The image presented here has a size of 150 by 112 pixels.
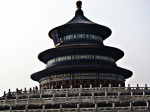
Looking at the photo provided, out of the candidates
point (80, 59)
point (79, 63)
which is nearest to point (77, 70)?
point (79, 63)

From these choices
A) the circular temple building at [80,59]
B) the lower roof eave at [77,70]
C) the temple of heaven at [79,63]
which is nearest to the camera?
the temple of heaven at [79,63]

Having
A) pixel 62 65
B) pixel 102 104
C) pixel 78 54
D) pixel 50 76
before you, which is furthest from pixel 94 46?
pixel 102 104

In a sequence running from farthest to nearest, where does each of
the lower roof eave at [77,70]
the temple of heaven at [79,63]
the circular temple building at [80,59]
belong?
the circular temple building at [80,59]
the lower roof eave at [77,70]
the temple of heaven at [79,63]

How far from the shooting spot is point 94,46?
52.2 meters

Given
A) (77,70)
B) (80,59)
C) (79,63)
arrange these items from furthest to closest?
(80,59) → (79,63) → (77,70)

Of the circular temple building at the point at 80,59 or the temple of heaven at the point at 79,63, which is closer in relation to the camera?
the temple of heaven at the point at 79,63

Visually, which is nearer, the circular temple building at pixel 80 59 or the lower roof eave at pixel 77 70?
the lower roof eave at pixel 77 70

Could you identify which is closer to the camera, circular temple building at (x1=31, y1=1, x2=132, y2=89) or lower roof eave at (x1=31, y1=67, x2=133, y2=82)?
lower roof eave at (x1=31, y1=67, x2=133, y2=82)

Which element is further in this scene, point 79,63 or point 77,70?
point 79,63

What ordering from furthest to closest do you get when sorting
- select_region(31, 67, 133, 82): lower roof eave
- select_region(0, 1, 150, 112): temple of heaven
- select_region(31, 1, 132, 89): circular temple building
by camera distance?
select_region(31, 1, 132, 89): circular temple building, select_region(31, 67, 133, 82): lower roof eave, select_region(0, 1, 150, 112): temple of heaven

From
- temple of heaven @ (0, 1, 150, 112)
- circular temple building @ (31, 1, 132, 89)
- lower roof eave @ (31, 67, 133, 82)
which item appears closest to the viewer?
temple of heaven @ (0, 1, 150, 112)

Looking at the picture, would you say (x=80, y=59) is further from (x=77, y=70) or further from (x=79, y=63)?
(x=77, y=70)

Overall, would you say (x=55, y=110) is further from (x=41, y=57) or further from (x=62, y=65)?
(x=41, y=57)

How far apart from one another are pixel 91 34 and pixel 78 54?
6128 millimetres
